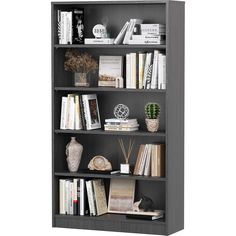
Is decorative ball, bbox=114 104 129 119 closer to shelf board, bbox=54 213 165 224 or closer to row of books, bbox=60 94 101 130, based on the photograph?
row of books, bbox=60 94 101 130

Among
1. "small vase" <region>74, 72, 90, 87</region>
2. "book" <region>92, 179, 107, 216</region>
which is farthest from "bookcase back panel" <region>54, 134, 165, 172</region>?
"small vase" <region>74, 72, 90, 87</region>

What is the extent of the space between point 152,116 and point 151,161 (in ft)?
1.30

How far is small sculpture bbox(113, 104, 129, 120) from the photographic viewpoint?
848 cm

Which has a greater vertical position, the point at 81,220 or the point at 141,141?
the point at 141,141

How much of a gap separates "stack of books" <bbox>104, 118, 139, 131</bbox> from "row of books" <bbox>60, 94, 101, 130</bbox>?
17 cm

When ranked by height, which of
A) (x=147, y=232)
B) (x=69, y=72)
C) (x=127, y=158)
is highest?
(x=69, y=72)

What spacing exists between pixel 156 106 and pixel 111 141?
65 cm

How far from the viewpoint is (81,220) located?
840 centimetres

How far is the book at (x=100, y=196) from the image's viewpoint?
8.47 m

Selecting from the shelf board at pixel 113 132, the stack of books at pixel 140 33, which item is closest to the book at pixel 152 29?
the stack of books at pixel 140 33

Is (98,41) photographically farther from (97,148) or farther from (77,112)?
(97,148)

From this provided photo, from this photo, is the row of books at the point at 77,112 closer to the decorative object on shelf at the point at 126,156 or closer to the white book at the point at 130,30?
the decorative object on shelf at the point at 126,156

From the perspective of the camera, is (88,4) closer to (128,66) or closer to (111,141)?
(128,66)

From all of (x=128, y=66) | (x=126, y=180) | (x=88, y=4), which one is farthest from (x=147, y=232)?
(x=88, y=4)
